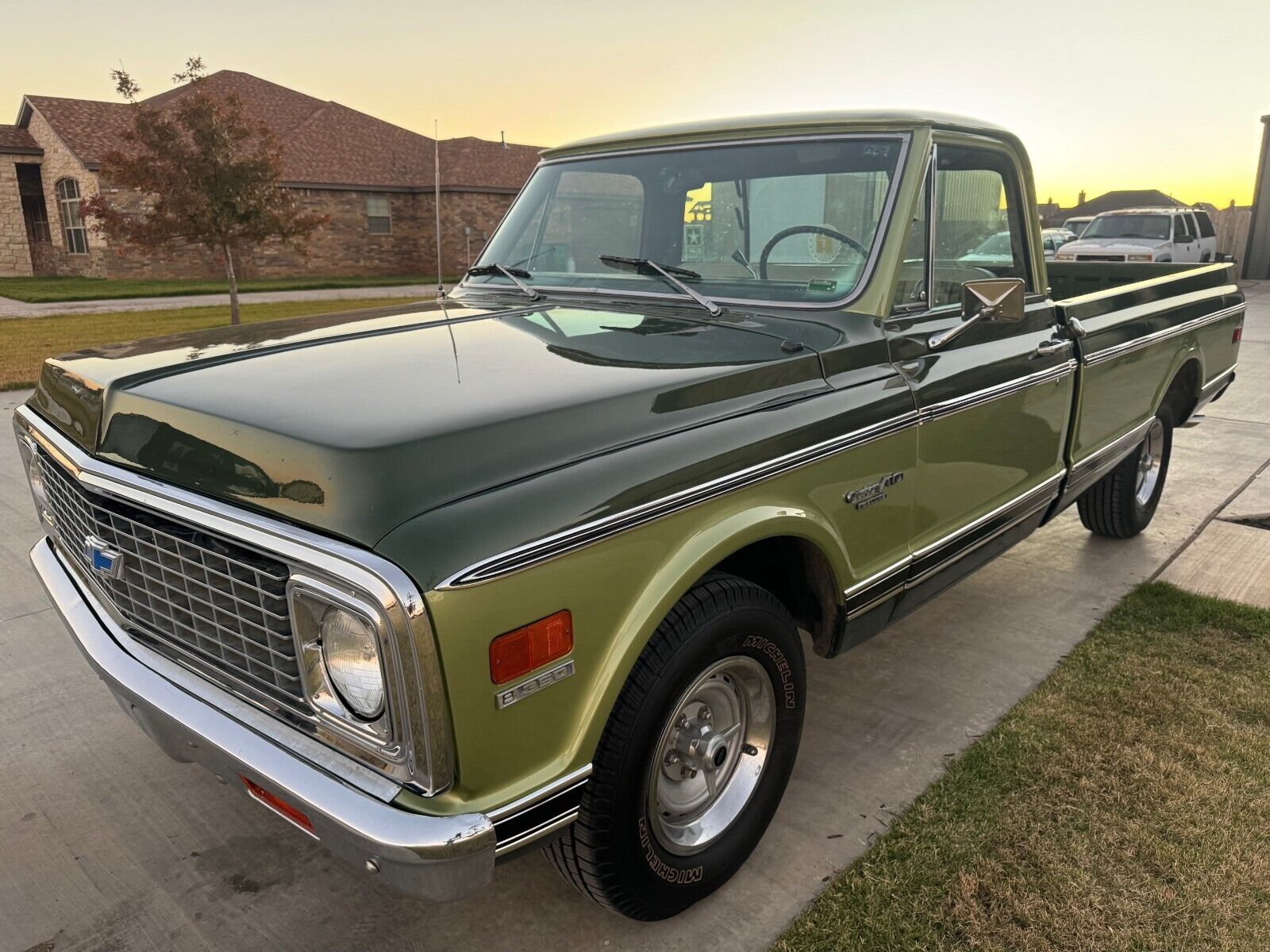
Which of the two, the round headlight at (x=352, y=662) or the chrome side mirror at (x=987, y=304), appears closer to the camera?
the round headlight at (x=352, y=662)

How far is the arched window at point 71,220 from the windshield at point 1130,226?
89.1ft

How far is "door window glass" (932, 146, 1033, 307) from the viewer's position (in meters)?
3.06

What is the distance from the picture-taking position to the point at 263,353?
248cm

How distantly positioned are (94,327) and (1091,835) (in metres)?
15.7

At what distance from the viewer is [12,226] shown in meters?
29.0

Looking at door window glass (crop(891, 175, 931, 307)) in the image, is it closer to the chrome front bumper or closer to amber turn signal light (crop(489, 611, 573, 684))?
amber turn signal light (crop(489, 611, 573, 684))

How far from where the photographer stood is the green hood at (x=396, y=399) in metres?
1.75

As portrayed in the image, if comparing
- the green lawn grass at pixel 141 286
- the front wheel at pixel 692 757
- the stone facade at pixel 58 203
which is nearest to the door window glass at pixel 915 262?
the front wheel at pixel 692 757

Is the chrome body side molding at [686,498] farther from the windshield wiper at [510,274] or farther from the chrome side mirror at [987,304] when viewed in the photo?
the windshield wiper at [510,274]

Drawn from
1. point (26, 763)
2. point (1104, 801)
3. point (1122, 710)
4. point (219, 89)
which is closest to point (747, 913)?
A: point (1104, 801)

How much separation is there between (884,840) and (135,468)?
2.17 meters

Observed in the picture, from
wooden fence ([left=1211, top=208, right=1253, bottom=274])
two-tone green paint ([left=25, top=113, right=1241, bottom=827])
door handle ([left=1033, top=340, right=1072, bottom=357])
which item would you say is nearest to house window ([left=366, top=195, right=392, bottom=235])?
wooden fence ([left=1211, top=208, right=1253, bottom=274])

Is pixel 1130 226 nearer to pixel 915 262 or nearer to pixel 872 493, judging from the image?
pixel 915 262

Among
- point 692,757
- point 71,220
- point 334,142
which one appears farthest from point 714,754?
point 334,142
